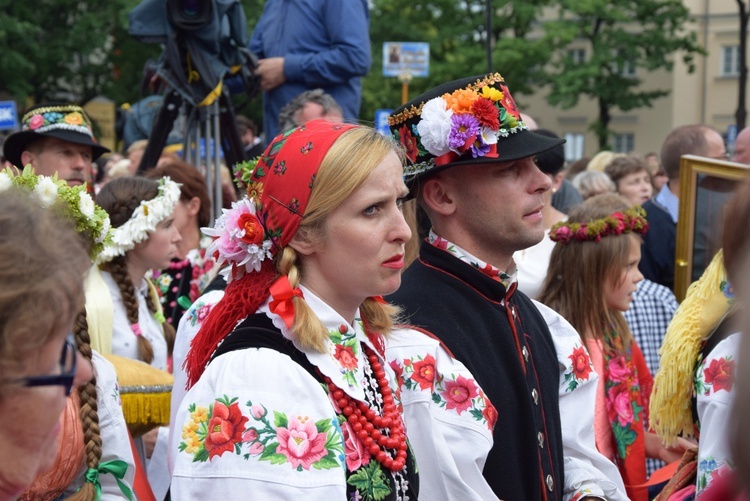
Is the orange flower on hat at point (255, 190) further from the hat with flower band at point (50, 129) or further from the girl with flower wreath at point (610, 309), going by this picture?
the hat with flower band at point (50, 129)

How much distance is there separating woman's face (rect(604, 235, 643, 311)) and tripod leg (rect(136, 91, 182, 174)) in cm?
296

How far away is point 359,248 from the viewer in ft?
8.98

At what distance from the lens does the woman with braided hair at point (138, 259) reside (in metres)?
4.88

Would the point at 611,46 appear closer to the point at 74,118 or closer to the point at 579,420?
the point at 74,118

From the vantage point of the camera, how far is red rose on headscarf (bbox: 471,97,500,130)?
345cm

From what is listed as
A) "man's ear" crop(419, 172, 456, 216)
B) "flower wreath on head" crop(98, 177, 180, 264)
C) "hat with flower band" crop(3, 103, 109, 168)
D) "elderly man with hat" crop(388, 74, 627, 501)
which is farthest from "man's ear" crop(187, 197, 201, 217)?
"man's ear" crop(419, 172, 456, 216)

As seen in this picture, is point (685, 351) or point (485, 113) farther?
point (685, 351)

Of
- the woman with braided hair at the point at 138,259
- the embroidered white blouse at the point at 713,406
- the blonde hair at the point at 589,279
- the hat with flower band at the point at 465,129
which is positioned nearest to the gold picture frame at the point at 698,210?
the blonde hair at the point at 589,279

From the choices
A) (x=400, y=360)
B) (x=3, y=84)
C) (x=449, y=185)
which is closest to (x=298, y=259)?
(x=400, y=360)

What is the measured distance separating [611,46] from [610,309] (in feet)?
114

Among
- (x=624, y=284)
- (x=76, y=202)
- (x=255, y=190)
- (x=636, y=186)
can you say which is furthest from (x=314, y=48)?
(x=255, y=190)

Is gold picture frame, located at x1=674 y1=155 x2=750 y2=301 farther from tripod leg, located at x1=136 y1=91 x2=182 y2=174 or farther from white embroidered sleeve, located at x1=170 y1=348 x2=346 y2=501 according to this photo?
white embroidered sleeve, located at x1=170 y1=348 x2=346 y2=501

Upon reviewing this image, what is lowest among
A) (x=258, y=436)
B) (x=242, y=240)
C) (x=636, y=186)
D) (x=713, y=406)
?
(x=636, y=186)

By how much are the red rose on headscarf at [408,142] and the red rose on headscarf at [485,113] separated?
9.9 inches
